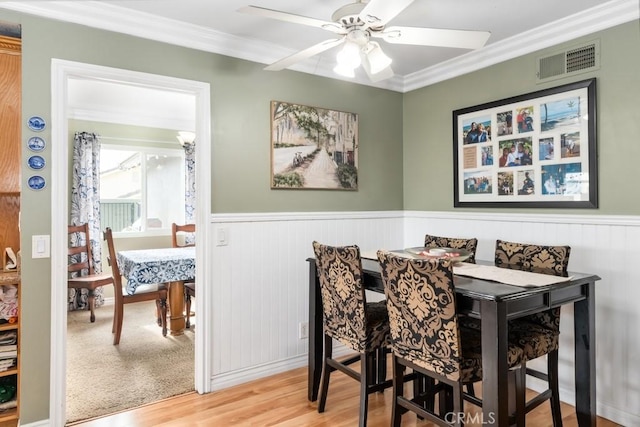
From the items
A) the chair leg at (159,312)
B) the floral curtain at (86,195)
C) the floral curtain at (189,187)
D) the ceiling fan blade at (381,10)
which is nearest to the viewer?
the ceiling fan blade at (381,10)

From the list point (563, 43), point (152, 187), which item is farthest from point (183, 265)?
point (563, 43)

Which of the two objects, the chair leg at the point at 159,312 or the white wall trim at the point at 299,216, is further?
the chair leg at the point at 159,312

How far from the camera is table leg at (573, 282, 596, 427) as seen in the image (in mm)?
2170

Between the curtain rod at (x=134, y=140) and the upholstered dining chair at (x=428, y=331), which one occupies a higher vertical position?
the curtain rod at (x=134, y=140)

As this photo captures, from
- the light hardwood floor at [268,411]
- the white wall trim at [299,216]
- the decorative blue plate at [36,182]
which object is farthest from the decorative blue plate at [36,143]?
the light hardwood floor at [268,411]

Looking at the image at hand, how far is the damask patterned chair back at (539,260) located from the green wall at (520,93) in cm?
43

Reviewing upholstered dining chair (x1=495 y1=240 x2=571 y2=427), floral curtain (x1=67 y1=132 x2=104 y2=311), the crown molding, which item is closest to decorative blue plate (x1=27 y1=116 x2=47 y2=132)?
the crown molding

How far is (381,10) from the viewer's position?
178 cm

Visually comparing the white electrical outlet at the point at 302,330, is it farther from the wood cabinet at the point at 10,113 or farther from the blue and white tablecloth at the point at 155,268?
the wood cabinet at the point at 10,113

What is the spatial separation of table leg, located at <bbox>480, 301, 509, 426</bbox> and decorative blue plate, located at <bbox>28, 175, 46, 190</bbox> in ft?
7.83

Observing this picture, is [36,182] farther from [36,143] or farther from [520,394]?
[520,394]

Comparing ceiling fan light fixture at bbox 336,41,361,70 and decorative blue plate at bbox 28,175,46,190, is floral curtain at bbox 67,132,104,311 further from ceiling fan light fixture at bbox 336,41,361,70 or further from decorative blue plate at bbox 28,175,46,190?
ceiling fan light fixture at bbox 336,41,361,70

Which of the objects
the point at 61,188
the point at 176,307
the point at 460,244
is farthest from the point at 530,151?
the point at 176,307

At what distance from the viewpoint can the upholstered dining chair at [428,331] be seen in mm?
1833
